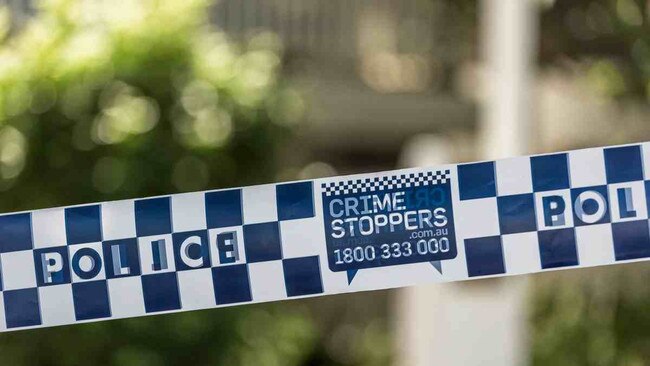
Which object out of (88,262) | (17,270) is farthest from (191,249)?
(17,270)

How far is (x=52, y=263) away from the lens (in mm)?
3176

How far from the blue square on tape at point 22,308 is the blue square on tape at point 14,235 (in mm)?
137

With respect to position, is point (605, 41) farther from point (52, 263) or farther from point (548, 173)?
point (52, 263)

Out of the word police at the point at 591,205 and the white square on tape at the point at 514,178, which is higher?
the white square on tape at the point at 514,178

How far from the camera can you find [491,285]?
659 cm

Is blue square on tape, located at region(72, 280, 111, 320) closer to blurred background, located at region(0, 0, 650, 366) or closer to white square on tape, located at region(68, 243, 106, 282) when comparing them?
white square on tape, located at region(68, 243, 106, 282)

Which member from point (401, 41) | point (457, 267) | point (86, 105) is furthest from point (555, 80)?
point (457, 267)

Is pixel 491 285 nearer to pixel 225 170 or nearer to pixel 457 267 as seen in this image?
pixel 225 170

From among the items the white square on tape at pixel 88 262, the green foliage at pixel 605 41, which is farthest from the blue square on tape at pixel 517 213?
the green foliage at pixel 605 41

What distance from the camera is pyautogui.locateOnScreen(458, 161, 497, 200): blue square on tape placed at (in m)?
3.13

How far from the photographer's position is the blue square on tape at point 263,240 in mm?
3148

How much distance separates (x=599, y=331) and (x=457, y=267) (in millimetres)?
4199

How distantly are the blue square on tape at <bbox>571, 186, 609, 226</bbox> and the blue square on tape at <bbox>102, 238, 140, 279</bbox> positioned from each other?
53.6 inches

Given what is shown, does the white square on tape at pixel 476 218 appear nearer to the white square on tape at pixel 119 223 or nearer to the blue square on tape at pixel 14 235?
the white square on tape at pixel 119 223
